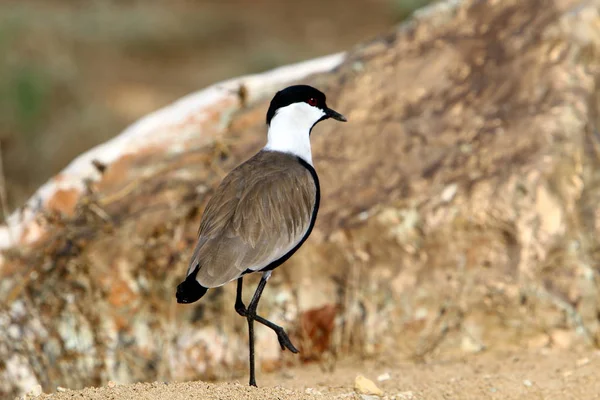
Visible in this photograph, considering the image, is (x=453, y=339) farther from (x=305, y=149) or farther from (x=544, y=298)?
(x=305, y=149)

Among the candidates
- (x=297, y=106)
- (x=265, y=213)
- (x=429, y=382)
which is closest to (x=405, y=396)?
(x=429, y=382)

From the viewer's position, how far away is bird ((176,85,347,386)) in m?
4.47

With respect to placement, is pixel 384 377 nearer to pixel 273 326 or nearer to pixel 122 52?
pixel 273 326

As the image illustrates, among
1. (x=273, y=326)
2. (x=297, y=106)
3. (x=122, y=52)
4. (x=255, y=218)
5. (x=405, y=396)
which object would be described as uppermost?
(x=122, y=52)

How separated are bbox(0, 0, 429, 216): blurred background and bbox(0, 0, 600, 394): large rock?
4231mm

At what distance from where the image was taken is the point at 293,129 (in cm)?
510

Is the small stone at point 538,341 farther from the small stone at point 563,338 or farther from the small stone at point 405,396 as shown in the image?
the small stone at point 405,396

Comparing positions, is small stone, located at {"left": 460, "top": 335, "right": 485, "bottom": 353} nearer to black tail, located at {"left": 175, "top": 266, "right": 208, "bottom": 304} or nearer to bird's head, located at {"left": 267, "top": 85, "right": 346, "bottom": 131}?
bird's head, located at {"left": 267, "top": 85, "right": 346, "bottom": 131}

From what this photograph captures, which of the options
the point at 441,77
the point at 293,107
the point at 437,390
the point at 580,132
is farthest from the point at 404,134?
the point at 437,390

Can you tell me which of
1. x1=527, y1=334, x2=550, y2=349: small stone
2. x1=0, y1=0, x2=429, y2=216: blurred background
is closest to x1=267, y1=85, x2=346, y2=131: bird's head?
x1=527, y1=334, x2=550, y2=349: small stone

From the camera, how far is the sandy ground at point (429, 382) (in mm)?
4145

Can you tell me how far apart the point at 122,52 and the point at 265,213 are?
23.6 meters

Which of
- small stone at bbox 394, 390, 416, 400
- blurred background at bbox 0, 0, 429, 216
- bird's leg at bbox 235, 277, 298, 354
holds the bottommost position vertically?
small stone at bbox 394, 390, 416, 400

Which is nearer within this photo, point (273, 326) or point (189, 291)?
point (189, 291)
